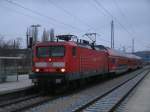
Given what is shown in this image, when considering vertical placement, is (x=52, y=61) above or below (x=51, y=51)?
below

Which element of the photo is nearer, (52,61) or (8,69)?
(52,61)

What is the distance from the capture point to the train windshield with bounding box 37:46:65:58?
22094 millimetres

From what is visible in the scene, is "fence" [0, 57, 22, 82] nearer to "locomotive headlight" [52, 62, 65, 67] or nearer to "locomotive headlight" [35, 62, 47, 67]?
"locomotive headlight" [35, 62, 47, 67]

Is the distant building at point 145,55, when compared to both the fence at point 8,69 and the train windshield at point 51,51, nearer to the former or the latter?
the fence at point 8,69

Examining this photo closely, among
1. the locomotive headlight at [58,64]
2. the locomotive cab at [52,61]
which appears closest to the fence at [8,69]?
the locomotive cab at [52,61]

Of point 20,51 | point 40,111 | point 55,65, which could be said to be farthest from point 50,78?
point 20,51

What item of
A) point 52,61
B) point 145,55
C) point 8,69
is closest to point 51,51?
point 52,61

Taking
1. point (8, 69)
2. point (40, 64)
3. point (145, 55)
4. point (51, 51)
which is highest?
point (145, 55)

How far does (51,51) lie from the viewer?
22.3m

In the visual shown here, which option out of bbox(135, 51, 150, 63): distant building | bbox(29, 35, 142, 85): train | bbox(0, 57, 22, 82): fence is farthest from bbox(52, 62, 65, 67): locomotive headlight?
bbox(135, 51, 150, 63): distant building

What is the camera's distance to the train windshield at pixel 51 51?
22.1m

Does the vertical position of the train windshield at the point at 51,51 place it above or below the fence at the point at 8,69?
above

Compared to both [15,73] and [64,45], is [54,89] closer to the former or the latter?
[64,45]

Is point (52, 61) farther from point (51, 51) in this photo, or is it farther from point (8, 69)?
point (8, 69)
